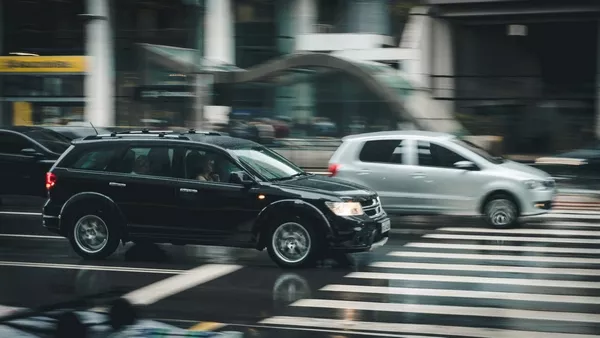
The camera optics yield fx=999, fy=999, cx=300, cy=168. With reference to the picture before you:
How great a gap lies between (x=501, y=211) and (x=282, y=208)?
5.50 m

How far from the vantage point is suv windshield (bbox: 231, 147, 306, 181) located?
40.7 feet

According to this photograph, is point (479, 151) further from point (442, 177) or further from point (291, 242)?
point (291, 242)

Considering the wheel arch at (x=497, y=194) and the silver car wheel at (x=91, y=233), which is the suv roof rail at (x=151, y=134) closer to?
the silver car wheel at (x=91, y=233)

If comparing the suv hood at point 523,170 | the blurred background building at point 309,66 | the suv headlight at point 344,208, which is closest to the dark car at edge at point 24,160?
the suv hood at point 523,170

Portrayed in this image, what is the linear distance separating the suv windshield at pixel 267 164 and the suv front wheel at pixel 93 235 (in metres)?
1.94

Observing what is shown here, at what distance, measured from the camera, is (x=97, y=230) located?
12.9 meters

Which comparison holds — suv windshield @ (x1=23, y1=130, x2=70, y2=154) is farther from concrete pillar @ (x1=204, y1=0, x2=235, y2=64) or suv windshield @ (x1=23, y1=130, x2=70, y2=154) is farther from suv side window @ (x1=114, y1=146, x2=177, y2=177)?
concrete pillar @ (x1=204, y1=0, x2=235, y2=64)

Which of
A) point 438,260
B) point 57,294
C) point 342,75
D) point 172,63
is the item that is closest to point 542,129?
point 342,75

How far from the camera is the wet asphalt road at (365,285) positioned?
8805mm

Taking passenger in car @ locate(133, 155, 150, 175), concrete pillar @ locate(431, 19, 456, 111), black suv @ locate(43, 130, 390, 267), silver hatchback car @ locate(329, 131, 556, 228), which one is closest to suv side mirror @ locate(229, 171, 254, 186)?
black suv @ locate(43, 130, 390, 267)

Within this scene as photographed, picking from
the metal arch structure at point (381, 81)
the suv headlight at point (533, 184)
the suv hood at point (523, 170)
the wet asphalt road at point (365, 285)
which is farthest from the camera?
the metal arch structure at point (381, 81)

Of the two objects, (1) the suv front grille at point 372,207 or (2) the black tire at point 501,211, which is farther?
(2) the black tire at point 501,211

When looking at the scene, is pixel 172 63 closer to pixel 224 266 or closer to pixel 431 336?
pixel 224 266

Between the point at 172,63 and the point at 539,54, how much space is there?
44.5 ft
